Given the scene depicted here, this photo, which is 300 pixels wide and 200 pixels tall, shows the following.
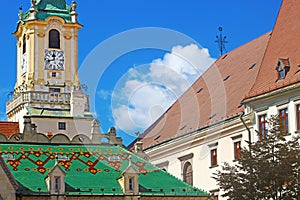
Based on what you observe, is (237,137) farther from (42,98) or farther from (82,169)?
(42,98)

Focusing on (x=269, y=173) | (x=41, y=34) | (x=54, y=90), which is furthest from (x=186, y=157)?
(x=41, y=34)

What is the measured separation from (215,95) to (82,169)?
22489mm

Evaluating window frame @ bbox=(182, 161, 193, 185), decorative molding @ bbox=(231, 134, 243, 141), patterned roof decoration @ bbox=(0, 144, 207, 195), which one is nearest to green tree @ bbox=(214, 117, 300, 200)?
patterned roof decoration @ bbox=(0, 144, 207, 195)

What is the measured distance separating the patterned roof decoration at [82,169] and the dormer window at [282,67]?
10.8 metres

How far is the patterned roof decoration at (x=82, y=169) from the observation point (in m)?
39.8

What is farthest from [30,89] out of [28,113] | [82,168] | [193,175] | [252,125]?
[82,168]

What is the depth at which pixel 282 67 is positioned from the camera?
4925 cm

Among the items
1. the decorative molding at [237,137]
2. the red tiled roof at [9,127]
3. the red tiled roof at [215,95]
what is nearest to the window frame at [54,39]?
the red tiled roof at [9,127]

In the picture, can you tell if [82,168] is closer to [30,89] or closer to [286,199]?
[286,199]

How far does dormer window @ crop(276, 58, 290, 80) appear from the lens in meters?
49.1

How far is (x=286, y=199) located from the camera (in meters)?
38.3

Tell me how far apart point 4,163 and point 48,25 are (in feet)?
147

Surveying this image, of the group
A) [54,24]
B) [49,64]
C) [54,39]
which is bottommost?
[49,64]

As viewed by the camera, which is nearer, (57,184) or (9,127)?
(57,184)
